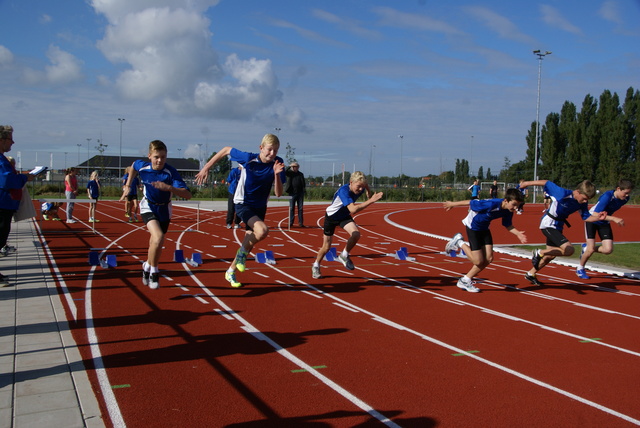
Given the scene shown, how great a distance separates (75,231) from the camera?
15.9 metres

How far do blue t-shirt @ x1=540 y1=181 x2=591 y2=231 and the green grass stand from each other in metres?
2.60

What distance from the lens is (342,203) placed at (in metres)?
8.91

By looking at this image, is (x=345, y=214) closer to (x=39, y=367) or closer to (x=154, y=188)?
(x=154, y=188)

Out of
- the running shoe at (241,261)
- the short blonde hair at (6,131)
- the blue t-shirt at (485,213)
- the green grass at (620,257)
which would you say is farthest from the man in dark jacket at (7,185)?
the green grass at (620,257)

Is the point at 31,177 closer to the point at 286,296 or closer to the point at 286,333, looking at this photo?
the point at 286,296

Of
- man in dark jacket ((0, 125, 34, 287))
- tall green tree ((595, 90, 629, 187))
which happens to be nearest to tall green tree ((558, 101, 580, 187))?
tall green tree ((595, 90, 629, 187))

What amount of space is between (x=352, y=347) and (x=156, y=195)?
11.5 feet

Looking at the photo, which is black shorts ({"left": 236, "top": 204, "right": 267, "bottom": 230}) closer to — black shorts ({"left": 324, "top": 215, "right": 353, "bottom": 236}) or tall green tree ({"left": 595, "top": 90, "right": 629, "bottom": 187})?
black shorts ({"left": 324, "top": 215, "right": 353, "bottom": 236})

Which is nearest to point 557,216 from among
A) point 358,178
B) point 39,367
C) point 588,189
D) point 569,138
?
point 588,189

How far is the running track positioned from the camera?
3854 mm

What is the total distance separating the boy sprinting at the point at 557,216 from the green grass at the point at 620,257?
7.97 ft

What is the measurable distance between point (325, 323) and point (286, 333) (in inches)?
23.9

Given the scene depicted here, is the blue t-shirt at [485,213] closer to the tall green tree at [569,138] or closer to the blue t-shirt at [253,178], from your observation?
the blue t-shirt at [253,178]

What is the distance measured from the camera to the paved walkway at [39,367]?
354 cm
